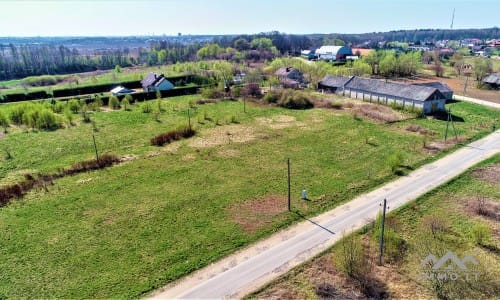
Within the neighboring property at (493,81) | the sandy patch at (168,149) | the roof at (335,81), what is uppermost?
the roof at (335,81)

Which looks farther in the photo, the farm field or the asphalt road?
the asphalt road

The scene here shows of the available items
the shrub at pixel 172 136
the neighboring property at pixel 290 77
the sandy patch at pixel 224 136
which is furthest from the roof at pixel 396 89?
the shrub at pixel 172 136

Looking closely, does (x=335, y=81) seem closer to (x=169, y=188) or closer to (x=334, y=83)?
(x=334, y=83)

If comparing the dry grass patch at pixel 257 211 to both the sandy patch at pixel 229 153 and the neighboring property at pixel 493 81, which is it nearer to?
the sandy patch at pixel 229 153

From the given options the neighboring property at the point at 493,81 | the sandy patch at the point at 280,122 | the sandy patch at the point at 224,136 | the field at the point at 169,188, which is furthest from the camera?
the neighboring property at the point at 493,81

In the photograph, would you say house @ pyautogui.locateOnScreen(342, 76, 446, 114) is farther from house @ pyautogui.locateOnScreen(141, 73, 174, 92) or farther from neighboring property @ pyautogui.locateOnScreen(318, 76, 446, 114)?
house @ pyautogui.locateOnScreen(141, 73, 174, 92)

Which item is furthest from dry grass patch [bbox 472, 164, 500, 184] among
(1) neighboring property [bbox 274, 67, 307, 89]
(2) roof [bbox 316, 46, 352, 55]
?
(2) roof [bbox 316, 46, 352, 55]
